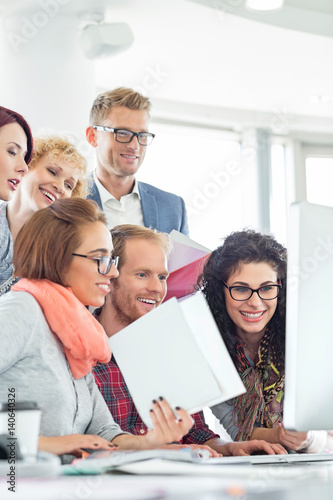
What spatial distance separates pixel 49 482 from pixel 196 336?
1.35 feet

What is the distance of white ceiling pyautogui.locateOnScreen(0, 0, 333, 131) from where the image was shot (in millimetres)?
3879

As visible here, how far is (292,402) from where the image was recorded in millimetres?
930

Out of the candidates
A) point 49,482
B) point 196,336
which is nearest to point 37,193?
point 196,336

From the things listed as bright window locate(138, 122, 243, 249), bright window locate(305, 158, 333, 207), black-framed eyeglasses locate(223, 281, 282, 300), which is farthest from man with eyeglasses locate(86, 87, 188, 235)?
bright window locate(305, 158, 333, 207)

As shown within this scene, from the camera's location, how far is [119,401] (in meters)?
1.54

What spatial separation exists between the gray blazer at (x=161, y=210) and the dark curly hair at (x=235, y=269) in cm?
67

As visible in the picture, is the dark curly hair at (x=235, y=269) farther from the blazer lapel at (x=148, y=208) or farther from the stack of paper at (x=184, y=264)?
the blazer lapel at (x=148, y=208)

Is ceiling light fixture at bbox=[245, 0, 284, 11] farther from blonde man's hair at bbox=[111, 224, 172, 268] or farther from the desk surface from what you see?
the desk surface

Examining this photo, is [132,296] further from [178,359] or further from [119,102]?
[119,102]

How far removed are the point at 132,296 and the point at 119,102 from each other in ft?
3.50

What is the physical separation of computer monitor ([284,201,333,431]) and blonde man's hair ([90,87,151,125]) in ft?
5.40

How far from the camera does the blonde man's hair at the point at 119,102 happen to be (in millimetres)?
2509

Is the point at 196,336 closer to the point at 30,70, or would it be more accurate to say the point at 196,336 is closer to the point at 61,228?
the point at 61,228

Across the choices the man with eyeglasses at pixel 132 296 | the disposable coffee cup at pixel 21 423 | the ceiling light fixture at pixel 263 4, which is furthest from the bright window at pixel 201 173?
the disposable coffee cup at pixel 21 423
